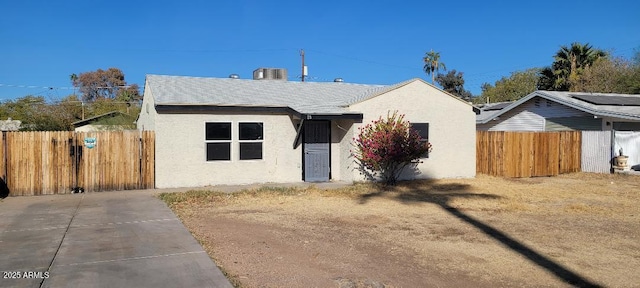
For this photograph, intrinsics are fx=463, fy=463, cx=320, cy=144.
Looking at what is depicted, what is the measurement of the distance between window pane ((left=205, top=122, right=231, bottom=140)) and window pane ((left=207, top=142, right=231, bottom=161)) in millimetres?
223

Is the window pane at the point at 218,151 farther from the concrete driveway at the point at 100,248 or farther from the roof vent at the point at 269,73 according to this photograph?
the roof vent at the point at 269,73

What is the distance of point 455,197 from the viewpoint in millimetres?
12930

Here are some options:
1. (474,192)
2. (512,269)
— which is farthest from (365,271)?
(474,192)

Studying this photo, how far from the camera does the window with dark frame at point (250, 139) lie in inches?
594

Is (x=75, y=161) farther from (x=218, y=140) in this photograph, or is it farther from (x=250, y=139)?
(x=250, y=139)

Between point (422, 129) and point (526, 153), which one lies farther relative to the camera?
point (526, 153)

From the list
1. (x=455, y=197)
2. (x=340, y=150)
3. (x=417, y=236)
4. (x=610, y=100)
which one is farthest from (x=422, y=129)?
(x=610, y=100)

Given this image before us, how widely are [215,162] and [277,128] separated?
92.5 inches

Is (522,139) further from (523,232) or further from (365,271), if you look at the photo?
(365,271)

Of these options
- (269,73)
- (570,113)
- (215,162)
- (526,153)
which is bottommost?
(215,162)

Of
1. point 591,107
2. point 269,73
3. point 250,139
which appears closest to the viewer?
point 250,139

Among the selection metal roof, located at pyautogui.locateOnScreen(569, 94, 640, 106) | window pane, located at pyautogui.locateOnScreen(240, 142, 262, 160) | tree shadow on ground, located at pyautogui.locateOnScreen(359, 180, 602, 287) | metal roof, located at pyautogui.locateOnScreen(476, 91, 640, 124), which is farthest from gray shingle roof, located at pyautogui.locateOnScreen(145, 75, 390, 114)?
metal roof, located at pyautogui.locateOnScreen(569, 94, 640, 106)

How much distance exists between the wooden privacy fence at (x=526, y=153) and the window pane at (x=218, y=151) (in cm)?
1054

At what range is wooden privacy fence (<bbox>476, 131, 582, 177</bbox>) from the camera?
18703 millimetres
